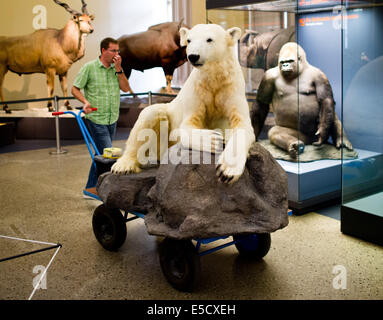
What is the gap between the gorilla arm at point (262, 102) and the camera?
4.37 m

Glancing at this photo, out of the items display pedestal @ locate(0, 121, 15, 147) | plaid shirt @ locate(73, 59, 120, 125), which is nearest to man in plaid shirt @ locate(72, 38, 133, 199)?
plaid shirt @ locate(73, 59, 120, 125)

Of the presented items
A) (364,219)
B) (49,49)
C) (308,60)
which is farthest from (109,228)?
(49,49)

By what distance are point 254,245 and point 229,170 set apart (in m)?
0.87

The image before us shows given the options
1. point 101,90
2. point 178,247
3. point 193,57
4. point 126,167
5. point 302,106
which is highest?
point 193,57

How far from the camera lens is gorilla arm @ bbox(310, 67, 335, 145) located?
168 inches

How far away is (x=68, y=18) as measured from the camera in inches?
337

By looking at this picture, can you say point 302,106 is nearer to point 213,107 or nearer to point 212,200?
point 213,107

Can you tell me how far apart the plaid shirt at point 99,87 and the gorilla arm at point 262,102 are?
1.42 m

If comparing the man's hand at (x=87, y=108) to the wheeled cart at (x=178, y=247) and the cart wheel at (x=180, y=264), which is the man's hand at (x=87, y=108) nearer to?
the wheeled cart at (x=178, y=247)

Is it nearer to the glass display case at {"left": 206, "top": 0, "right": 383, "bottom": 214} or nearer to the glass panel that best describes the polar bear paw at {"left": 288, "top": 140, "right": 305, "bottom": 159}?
the glass display case at {"left": 206, "top": 0, "right": 383, "bottom": 214}

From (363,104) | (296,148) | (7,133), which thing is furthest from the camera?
(7,133)

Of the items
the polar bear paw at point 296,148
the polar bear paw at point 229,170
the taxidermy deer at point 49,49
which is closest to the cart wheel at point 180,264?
the polar bear paw at point 229,170

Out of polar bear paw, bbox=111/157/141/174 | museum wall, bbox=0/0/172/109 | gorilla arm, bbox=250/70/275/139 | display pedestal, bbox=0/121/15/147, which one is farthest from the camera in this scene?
museum wall, bbox=0/0/172/109
